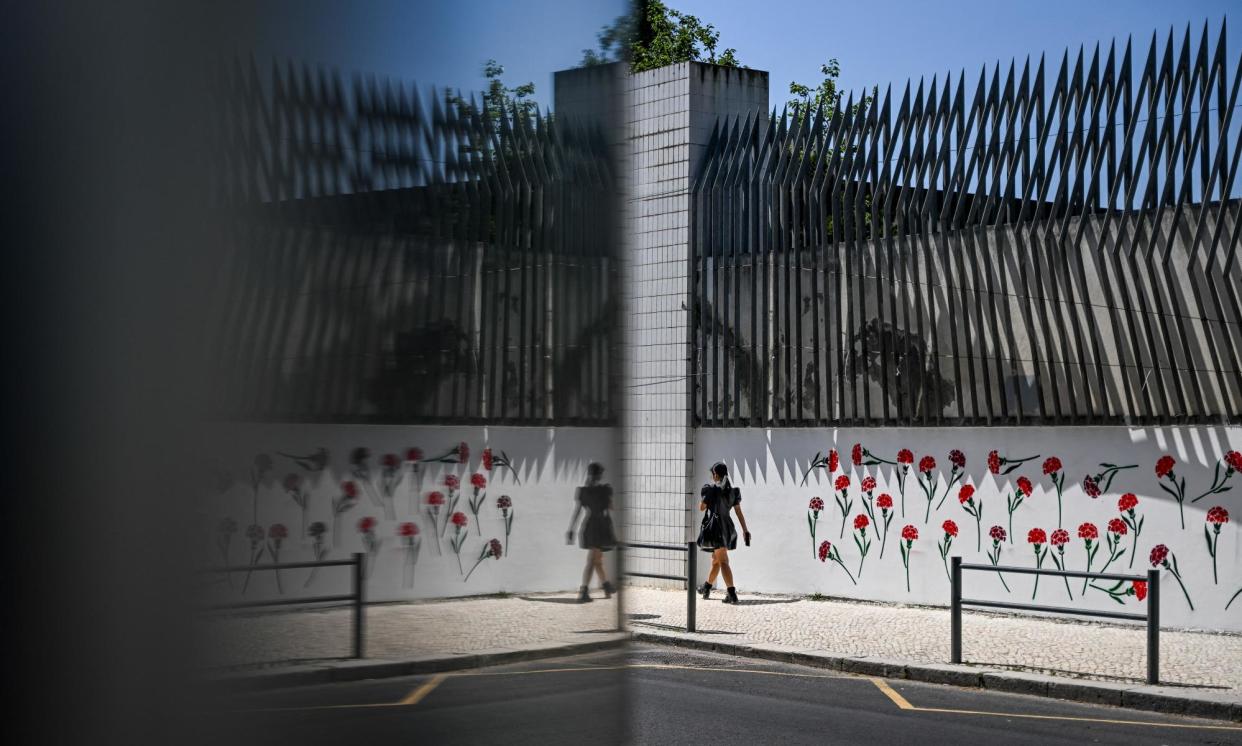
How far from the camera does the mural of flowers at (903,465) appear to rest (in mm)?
14195

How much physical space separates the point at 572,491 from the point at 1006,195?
12850 mm

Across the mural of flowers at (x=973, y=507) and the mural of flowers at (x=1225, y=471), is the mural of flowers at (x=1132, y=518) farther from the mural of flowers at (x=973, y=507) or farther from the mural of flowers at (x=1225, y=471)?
the mural of flowers at (x=973, y=507)

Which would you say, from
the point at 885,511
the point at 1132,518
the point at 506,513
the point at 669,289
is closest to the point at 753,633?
the point at 885,511

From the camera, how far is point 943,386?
1388 centimetres

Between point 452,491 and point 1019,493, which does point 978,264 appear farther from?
point 452,491

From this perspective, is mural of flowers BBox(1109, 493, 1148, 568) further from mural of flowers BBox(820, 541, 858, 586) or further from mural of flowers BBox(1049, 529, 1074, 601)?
mural of flowers BBox(820, 541, 858, 586)

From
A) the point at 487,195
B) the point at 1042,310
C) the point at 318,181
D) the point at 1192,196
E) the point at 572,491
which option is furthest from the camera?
the point at 1042,310

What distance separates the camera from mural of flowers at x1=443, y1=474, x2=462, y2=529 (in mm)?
1005

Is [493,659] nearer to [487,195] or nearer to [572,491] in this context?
[572,491]

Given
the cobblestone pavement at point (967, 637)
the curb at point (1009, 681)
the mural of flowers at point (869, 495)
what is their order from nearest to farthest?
the curb at point (1009, 681) → the cobblestone pavement at point (967, 637) → the mural of flowers at point (869, 495)

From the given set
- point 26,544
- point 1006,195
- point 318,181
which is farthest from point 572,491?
point 1006,195

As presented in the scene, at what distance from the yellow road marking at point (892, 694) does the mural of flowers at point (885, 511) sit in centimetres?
449

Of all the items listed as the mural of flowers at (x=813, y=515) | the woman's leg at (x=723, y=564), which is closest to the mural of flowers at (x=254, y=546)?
the woman's leg at (x=723, y=564)

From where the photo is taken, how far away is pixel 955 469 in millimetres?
13797
